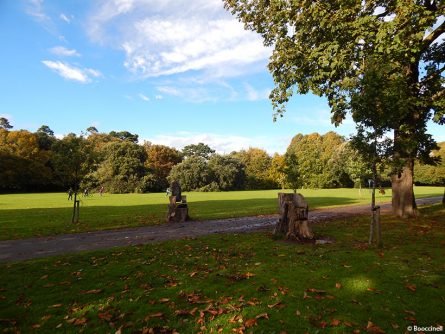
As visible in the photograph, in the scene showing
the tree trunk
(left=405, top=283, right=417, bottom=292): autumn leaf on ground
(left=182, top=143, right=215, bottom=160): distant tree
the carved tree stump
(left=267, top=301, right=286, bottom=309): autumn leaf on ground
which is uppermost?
(left=182, top=143, right=215, bottom=160): distant tree

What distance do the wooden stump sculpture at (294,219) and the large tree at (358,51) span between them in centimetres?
357

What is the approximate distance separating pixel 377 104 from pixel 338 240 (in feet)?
16.3

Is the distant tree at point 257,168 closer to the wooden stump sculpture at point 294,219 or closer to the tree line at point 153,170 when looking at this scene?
the tree line at point 153,170

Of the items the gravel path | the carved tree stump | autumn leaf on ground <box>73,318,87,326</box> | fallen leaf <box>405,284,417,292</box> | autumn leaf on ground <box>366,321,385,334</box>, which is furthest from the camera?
the carved tree stump

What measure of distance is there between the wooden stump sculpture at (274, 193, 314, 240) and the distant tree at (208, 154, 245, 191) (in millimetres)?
65386

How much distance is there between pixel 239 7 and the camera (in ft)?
59.4

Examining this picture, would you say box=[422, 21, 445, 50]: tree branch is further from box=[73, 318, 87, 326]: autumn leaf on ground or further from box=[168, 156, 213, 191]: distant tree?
box=[168, 156, 213, 191]: distant tree

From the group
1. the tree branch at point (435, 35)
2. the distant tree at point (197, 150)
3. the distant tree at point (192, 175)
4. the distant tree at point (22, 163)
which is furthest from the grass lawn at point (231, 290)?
the distant tree at point (197, 150)

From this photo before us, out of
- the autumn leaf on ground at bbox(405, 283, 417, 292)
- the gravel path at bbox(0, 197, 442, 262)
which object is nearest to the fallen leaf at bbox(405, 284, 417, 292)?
the autumn leaf on ground at bbox(405, 283, 417, 292)

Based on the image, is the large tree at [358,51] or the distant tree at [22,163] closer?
the large tree at [358,51]

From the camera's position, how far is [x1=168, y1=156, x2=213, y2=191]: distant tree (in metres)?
75.4

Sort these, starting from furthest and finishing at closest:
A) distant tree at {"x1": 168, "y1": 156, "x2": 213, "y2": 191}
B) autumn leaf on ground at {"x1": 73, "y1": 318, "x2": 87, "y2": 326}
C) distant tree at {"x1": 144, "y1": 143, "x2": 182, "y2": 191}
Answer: distant tree at {"x1": 144, "y1": 143, "x2": 182, "y2": 191} → distant tree at {"x1": 168, "y1": 156, "x2": 213, "y2": 191} → autumn leaf on ground at {"x1": 73, "y1": 318, "x2": 87, "y2": 326}

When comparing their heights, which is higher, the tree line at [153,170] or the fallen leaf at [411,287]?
the tree line at [153,170]

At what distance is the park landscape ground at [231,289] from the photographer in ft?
17.2
